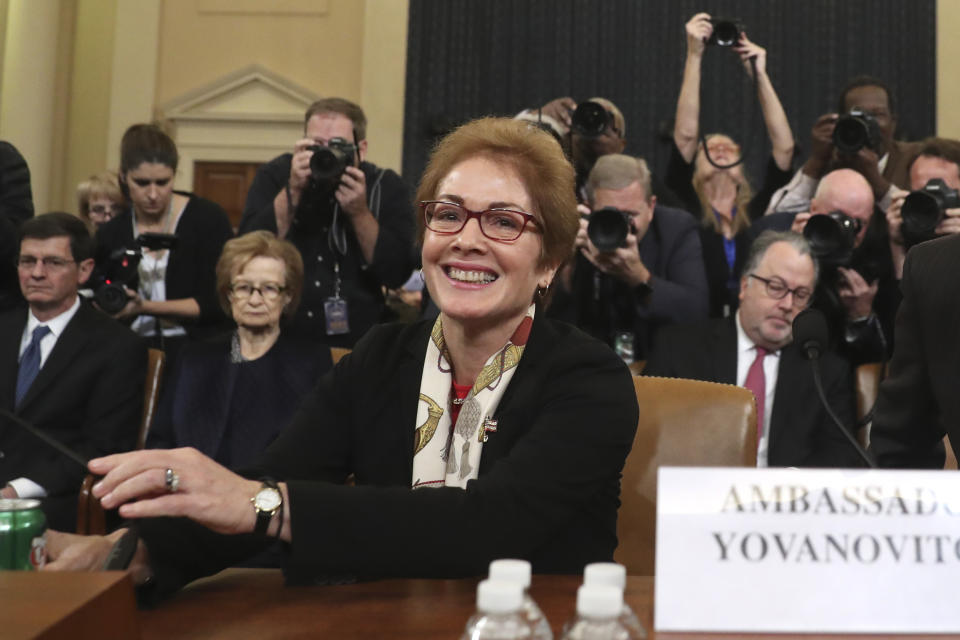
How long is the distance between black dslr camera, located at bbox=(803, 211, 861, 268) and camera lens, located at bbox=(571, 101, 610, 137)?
75cm

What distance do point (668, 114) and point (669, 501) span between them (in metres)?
7.85

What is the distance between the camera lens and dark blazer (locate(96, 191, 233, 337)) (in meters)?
3.61

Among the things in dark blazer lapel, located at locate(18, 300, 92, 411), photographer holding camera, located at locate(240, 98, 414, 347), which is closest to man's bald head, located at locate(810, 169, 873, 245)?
photographer holding camera, located at locate(240, 98, 414, 347)

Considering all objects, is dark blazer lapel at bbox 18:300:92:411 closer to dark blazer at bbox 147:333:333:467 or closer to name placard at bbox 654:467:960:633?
dark blazer at bbox 147:333:333:467

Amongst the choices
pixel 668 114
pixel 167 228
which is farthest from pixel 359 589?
pixel 668 114

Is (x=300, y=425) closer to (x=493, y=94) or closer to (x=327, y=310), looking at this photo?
(x=327, y=310)

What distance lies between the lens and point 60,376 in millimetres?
3211

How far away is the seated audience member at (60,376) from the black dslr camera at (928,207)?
2.13m

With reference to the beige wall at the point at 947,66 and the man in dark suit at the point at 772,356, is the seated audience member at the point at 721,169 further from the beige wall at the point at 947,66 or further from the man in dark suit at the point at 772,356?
the beige wall at the point at 947,66

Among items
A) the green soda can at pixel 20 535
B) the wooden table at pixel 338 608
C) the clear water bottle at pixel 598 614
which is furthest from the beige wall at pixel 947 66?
the clear water bottle at pixel 598 614

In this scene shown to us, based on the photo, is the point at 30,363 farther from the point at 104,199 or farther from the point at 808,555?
the point at 808,555

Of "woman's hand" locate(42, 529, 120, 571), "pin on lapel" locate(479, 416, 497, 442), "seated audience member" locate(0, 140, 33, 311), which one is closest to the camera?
"woman's hand" locate(42, 529, 120, 571)

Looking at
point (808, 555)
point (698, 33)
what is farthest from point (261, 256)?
point (808, 555)

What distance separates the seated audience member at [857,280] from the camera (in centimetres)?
315
